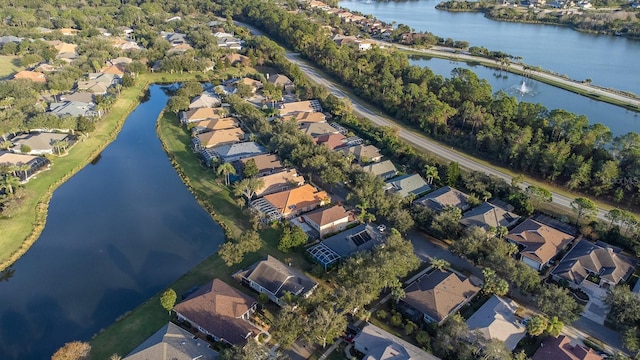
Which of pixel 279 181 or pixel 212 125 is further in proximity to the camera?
pixel 212 125

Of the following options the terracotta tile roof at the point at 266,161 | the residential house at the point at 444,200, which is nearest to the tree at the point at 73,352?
the terracotta tile roof at the point at 266,161

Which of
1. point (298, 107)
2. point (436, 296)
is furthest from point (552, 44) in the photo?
point (436, 296)

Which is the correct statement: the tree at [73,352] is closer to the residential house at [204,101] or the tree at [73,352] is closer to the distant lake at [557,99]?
the residential house at [204,101]

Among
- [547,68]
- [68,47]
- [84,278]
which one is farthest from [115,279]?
[547,68]

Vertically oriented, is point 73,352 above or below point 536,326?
above

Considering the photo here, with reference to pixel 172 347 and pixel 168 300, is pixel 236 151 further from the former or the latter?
pixel 172 347

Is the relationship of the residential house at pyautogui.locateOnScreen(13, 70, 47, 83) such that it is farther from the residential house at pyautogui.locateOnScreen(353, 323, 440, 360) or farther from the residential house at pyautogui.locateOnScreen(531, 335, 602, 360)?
the residential house at pyautogui.locateOnScreen(531, 335, 602, 360)
